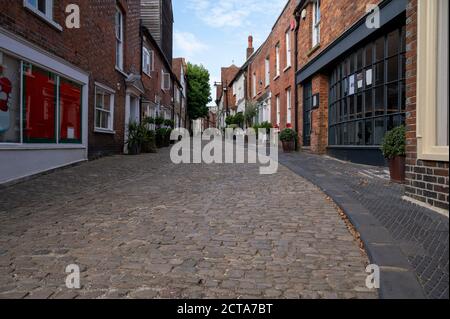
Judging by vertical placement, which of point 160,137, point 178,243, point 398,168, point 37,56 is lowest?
point 178,243

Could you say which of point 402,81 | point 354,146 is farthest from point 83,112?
point 402,81

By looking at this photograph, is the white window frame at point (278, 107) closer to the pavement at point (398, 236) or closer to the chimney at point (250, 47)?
the pavement at point (398, 236)

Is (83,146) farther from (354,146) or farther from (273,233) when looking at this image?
(273,233)

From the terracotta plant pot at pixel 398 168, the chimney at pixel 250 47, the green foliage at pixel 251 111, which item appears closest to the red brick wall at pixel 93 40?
the terracotta plant pot at pixel 398 168

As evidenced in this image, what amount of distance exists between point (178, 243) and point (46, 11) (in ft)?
24.4

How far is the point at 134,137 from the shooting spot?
583 inches

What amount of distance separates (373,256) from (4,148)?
260 inches

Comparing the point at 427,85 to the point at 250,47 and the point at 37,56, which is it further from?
the point at 250,47

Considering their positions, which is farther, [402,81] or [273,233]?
[402,81]

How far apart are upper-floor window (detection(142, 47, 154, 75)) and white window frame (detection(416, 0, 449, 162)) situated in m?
16.0

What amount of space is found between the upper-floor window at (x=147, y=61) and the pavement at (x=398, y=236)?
47.0 ft

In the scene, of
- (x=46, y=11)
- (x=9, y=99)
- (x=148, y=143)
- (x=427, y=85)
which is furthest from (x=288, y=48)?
(x=427, y=85)

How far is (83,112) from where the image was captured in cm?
1115
